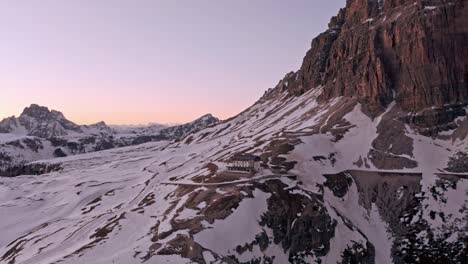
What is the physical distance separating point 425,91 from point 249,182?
7393 cm

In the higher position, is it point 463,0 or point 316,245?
point 463,0

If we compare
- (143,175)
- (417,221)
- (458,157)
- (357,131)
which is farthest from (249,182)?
(143,175)

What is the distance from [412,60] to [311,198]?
2993 inches

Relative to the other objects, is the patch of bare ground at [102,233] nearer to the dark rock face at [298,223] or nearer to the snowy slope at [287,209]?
the snowy slope at [287,209]

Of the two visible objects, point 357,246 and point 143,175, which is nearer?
point 357,246

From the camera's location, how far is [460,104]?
132 metres

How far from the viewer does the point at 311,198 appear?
98562 mm

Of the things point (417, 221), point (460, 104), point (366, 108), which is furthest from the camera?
point (366, 108)

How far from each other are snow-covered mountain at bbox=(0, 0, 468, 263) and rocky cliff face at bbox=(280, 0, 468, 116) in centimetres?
64

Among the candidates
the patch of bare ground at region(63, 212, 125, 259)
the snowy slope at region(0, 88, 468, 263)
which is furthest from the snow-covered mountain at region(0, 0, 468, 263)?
the patch of bare ground at region(63, 212, 125, 259)

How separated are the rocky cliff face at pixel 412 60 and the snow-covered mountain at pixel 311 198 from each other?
0.64 metres

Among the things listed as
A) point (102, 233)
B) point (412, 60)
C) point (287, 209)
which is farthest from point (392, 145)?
point (102, 233)

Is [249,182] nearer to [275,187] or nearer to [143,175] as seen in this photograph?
[275,187]

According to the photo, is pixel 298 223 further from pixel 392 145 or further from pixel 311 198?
pixel 392 145
